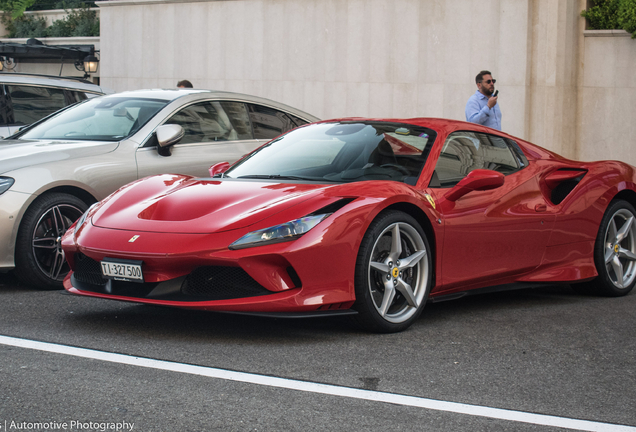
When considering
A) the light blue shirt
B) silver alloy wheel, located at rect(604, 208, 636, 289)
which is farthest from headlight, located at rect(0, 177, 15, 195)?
the light blue shirt

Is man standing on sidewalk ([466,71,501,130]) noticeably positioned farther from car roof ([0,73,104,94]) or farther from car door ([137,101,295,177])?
car roof ([0,73,104,94])

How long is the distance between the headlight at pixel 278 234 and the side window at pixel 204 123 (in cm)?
312

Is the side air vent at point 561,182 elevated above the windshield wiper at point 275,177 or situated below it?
below

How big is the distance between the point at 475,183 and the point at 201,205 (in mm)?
1708

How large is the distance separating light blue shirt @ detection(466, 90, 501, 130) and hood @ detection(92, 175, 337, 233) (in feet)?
17.9

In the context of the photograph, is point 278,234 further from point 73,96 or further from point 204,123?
point 73,96

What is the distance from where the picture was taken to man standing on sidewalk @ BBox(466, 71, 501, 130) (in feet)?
32.6

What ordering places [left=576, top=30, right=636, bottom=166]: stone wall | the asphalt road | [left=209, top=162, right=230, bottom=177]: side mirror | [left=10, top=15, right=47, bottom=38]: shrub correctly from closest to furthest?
the asphalt road, [left=209, top=162, right=230, bottom=177]: side mirror, [left=576, top=30, right=636, bottom=166]: stone wall, [left=10, top=15, right=47, bottom=38]: shrub

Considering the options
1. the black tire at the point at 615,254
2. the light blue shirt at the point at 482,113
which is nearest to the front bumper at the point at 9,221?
A: the black tire at the point at 615,254

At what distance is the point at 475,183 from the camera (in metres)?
5.13

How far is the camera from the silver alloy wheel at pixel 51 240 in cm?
610

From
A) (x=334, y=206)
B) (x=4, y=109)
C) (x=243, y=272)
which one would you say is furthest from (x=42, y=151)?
(x=334, y=206)

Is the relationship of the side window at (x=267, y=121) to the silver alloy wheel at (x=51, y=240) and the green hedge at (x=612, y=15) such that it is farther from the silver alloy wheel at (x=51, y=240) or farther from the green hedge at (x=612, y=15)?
the green hedge at (x=612, y=15)

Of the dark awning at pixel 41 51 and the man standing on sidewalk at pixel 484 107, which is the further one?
the dark awning at pixel 41 51
